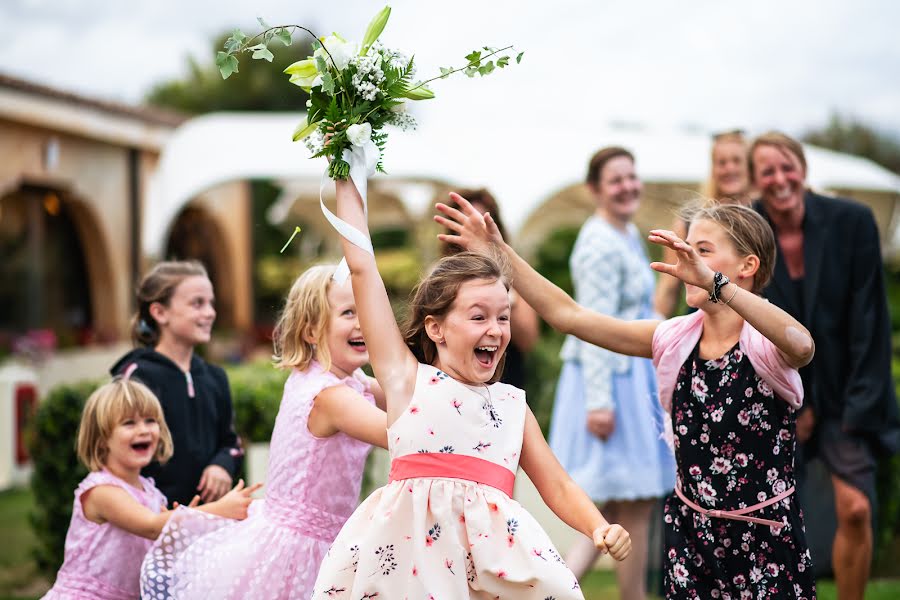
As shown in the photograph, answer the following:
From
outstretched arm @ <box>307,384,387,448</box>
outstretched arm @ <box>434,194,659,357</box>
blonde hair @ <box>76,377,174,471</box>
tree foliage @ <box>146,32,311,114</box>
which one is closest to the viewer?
outstretched arm @ <box>307,384,387,448</box>

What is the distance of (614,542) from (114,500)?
1.92 metres

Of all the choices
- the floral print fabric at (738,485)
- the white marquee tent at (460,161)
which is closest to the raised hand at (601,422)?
the floral print fabric at (738,485)

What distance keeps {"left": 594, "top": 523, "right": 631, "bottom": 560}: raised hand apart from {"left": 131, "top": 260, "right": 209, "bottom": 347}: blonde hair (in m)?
2.26

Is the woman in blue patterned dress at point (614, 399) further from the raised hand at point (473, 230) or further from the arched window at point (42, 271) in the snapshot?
the arched window at point (42, 271)

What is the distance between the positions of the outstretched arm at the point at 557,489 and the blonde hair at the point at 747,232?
0.85 metres

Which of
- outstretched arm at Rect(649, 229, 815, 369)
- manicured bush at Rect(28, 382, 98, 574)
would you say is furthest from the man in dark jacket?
manicured bush at Rect(28, 382, 98, 574)

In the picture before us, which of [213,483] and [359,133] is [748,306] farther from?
[213,483]

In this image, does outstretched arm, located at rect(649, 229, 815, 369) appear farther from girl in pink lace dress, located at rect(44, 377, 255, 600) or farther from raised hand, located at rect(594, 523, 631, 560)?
girl in pink lace dress, located at rect(44, 377, 255, 600)

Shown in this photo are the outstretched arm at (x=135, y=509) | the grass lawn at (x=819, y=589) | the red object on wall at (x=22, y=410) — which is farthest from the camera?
the red object on wall at (x=22, y=410)

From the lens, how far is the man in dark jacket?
13.6ft

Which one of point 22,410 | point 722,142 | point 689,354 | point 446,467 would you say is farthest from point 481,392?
point 22,410

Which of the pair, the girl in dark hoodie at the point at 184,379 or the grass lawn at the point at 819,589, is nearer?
the girl in dark hoodie at the point at 184,379

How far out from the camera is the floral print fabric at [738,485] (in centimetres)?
315

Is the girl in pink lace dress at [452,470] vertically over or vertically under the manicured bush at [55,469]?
over
